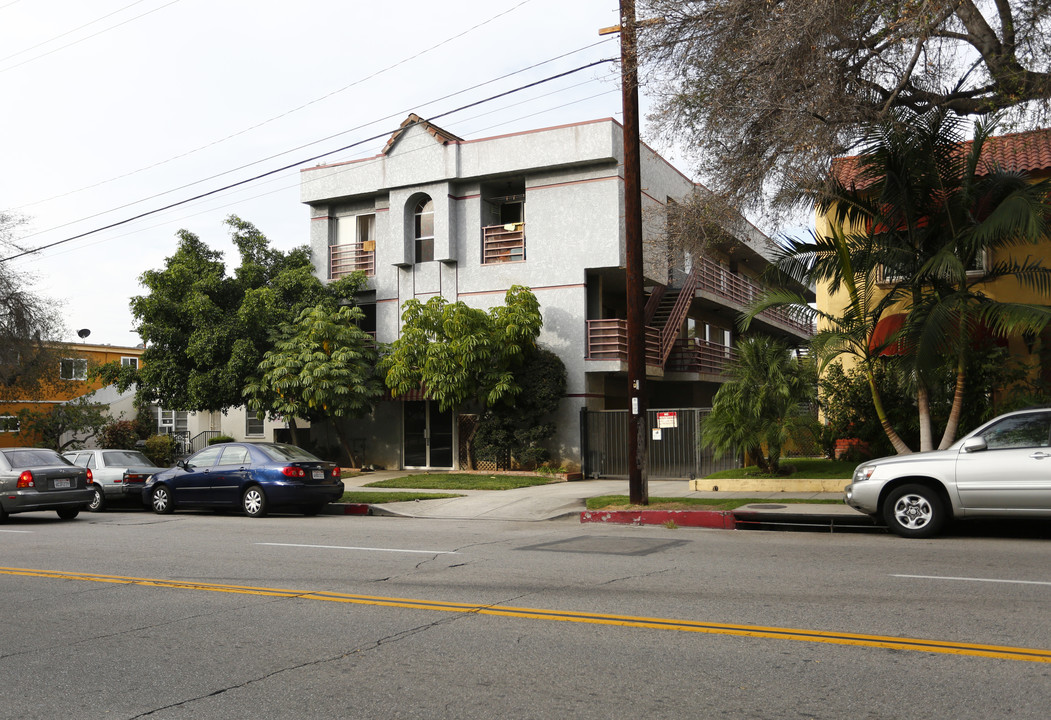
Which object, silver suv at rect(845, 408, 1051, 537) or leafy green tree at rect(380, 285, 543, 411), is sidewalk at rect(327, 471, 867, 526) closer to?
silver suv at rect(845, 408, 1051, 537)

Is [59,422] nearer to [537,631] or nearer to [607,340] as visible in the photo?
[607,340]

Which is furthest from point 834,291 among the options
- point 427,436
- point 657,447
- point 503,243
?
point 427,436

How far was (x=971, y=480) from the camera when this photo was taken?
1100 cm

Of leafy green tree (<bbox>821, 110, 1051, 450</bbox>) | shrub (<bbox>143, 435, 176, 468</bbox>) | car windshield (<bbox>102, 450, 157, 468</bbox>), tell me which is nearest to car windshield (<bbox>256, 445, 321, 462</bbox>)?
car windshield (<bbox>102, 450, 157, 468</bbox>)

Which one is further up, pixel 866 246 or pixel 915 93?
pixel 915 93

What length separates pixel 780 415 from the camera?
1798 centimetres

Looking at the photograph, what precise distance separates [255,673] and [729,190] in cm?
1216

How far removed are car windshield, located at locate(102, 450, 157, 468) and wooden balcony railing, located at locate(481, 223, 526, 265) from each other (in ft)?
35.1

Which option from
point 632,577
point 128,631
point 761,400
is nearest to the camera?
point 128,631

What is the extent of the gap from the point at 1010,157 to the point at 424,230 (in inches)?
621

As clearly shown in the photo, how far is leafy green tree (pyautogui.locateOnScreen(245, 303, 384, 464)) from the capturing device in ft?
77.8

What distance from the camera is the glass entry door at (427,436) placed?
86.6 ft

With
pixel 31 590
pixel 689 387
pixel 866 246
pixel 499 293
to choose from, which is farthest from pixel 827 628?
pixel 689 387

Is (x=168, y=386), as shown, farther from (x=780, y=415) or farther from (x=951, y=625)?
(x=951, y=625)
